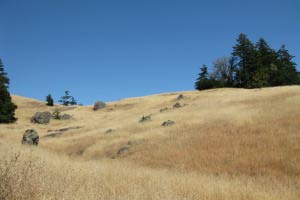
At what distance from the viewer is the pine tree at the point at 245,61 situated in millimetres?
74688

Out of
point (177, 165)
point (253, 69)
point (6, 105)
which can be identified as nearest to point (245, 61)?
→ point (253, 69)

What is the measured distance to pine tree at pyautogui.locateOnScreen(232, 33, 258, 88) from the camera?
245ft

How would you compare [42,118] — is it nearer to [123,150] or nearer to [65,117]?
[65,117]

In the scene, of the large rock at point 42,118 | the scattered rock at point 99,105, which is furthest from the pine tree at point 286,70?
the large rock at point 42,118

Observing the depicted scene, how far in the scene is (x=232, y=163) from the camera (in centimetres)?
1268

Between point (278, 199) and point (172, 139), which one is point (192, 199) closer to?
point (278, 199)

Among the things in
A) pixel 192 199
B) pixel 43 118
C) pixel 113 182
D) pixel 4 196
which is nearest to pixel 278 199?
pixel 192 199

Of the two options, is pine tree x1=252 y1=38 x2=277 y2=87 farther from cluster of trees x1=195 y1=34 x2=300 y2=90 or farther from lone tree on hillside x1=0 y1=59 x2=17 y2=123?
lone tree on hillside x1=0 y1=59 x2=17 y2=123

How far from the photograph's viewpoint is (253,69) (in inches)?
2958

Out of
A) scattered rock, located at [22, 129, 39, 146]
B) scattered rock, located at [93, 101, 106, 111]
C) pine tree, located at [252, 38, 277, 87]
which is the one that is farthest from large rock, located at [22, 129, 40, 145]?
pine tree, located at [252, 38, 277, 87]

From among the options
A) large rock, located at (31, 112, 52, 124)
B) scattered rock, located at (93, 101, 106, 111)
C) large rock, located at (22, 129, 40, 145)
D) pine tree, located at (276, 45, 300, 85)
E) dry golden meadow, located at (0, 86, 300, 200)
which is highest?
pine tree, located at (276, 45, 300, 85)

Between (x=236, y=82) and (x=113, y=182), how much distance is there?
2979 inches

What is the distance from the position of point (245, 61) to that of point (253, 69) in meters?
3.79

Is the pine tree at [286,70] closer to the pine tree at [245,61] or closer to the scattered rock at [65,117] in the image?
the pine tree at [245,61]
